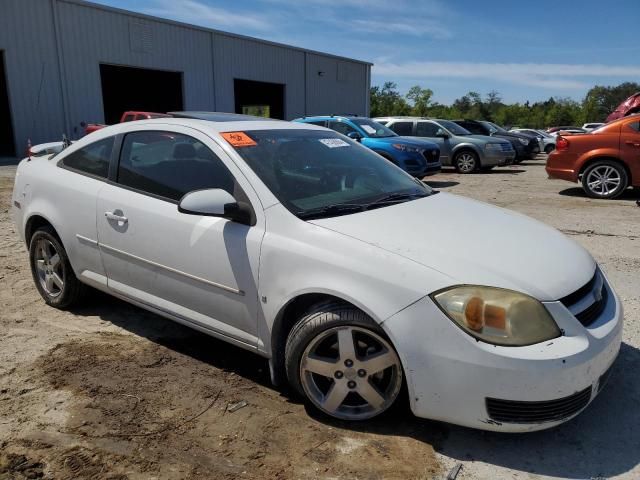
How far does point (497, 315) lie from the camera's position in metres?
2.27

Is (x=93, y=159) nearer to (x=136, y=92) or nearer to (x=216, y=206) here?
(x=216, y=206)

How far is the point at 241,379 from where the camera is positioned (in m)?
3.15

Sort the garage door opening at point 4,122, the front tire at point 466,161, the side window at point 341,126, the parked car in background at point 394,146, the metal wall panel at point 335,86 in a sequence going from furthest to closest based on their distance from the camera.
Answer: the metal wall panel at point 335,86 < the garage door opening at point 4,122 < the front tire at point 466,161 < the side window at point 341,126 < the parked car in background at point 394,146

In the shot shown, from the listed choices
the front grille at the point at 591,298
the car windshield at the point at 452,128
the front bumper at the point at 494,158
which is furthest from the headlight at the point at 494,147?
the front grille at the point at 591,298

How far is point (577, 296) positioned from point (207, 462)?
74.1 inches

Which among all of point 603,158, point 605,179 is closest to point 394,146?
point 603,158

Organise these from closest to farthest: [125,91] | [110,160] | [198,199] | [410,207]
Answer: [198,199] < [410,207] < [110,160] < [125,91]

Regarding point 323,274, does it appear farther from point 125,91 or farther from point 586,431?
point 125,91

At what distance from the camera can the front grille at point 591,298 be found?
2424 millimetres

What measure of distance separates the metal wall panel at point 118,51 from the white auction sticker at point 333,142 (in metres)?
18.0

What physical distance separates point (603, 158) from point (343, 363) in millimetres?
8901

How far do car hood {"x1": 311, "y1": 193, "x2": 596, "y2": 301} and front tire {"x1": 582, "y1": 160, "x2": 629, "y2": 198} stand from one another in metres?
7.59

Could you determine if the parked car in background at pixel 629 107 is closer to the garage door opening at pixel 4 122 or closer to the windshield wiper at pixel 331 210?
the windshield wiper at pixel 331 210

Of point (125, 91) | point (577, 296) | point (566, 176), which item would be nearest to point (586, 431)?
point (577, 296)
